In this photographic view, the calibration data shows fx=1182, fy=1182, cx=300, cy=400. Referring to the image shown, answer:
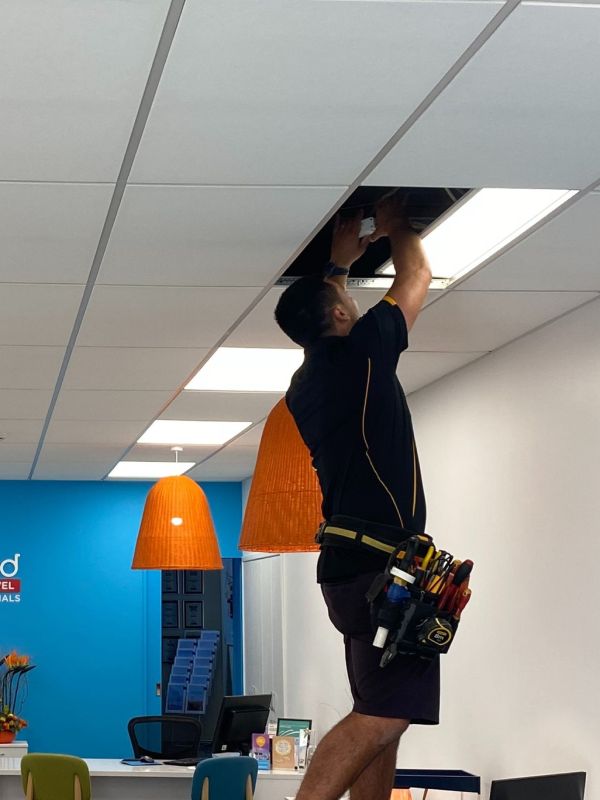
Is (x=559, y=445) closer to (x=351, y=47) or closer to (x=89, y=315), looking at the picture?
(x=89, y=315)

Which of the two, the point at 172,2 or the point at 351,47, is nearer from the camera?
the point at 172,2

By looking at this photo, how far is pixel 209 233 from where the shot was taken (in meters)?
3.23

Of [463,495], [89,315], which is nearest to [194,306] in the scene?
[89,315]

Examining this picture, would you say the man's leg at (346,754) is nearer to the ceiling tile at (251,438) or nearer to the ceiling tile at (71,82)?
the ceiling tile at (71,82)

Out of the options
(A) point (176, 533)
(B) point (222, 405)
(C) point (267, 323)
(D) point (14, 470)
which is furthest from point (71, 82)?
(D) point (14, 470)

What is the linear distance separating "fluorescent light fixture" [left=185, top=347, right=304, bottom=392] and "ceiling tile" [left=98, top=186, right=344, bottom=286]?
123 centimetres

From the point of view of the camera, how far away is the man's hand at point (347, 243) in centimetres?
330

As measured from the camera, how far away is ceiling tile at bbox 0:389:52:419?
18.7ft

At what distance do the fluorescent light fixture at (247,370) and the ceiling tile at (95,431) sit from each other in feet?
3.68

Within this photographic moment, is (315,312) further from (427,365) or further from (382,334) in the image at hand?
(427,365)

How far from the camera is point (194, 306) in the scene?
13.3 feet

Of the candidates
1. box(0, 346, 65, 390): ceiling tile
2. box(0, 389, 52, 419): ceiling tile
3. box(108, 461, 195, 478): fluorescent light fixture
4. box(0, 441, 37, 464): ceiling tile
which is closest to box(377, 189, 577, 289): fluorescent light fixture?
box(0, 346, 65, 390): ceiling tile

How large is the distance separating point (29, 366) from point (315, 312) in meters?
2.46

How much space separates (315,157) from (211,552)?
14.0 feet
